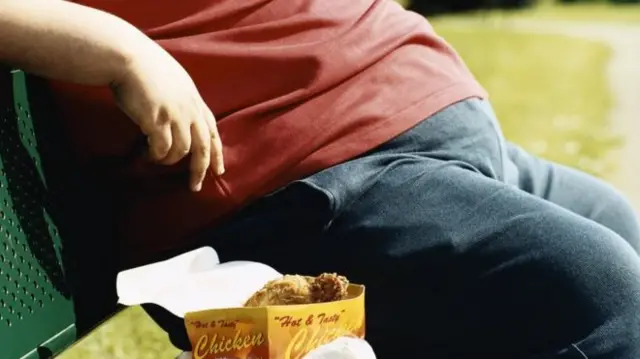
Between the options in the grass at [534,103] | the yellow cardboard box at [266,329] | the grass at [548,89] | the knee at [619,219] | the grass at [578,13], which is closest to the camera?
the yellow cardboard box at [266,329]

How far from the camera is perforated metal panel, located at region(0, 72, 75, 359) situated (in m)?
1.60

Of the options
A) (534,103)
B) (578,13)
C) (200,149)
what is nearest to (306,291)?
(200,149)

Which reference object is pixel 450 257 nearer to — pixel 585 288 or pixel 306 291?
pixel 585 288

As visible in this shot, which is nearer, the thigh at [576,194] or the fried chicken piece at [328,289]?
the fried chicken piece at [328,289]

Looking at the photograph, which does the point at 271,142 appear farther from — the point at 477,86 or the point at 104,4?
the point at 477,86

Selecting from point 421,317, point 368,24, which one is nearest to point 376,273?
point 421,317

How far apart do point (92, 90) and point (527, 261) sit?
73 cm

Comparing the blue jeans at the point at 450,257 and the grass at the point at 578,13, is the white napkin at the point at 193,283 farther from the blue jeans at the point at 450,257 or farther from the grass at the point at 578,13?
the grass at the point at 578,13

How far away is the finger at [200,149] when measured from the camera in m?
1.62

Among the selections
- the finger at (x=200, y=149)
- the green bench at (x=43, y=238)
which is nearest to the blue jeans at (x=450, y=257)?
the finger at (x=200, y=149)

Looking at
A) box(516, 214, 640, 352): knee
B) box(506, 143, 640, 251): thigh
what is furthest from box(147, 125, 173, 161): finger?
box(506, 143, 640, 251): thigh

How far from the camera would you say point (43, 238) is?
169 cm

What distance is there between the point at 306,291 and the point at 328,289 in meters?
0.03

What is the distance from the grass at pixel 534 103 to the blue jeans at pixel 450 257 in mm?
1547
